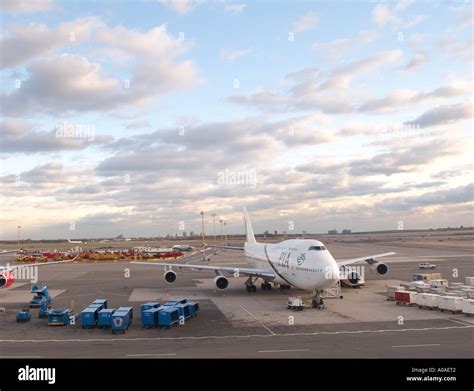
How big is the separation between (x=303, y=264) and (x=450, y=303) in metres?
A: 11.1

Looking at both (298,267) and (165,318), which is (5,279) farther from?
(298,267)

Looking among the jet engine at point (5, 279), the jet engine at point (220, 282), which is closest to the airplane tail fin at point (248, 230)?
the jet engine at point (220, 282)

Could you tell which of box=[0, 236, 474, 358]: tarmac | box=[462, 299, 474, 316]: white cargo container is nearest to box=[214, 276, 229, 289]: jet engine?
box=[0, 236, 474, 358]: tarmac

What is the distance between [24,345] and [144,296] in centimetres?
2142

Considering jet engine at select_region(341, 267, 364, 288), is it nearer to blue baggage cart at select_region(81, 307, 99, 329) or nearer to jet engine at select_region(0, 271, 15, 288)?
blue baggage cart at select_region(81, 307, 99, 329)

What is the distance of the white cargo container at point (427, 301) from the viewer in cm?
3709

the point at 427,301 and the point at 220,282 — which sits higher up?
the point at 220,282

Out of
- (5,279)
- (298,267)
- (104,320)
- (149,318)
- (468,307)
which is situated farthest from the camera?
(5,279)

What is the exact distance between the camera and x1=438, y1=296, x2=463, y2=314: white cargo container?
35312 millimetres

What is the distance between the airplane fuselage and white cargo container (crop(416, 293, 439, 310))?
Answer: 7.03m

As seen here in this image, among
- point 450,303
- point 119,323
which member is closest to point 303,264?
point 450,303

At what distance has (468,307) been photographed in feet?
112

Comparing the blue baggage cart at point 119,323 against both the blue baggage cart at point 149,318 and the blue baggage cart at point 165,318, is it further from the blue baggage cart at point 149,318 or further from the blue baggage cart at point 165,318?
the blue baggage cart at point 165,318

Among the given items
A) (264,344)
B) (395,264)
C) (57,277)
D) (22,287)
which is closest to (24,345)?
(264,344)
